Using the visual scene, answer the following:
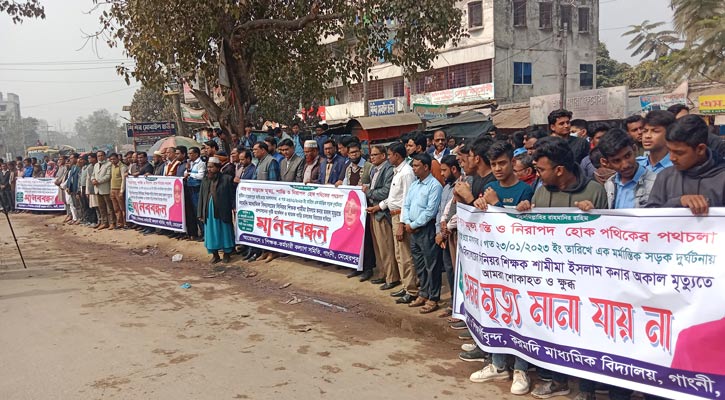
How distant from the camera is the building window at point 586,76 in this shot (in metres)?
32.7

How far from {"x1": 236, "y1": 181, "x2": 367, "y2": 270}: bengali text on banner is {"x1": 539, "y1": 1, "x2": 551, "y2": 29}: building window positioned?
27.2 m

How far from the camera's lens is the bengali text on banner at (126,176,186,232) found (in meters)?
10.8

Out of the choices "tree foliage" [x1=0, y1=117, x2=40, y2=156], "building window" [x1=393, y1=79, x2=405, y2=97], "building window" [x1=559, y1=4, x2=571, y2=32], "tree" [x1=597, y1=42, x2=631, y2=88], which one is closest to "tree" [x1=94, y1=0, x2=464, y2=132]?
"building window" [x1=393, y1=79, x2=405, y2=97]

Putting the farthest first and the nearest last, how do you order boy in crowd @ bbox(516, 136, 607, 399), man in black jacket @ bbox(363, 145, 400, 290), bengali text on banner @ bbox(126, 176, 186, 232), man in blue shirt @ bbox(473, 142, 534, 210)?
bengali text on banner @ bbox(126, 176, 186, 232)
man in black jacket @ bbox(363, 145, 400, 290)
man in blue shirt @ bbox(473, 142, 534, 210)
boy in crowd @ bbox(516, 136, 607, 399)

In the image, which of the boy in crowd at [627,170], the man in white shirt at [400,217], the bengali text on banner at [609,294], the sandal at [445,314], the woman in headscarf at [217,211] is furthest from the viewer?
the woman in headscarf at [217,211]

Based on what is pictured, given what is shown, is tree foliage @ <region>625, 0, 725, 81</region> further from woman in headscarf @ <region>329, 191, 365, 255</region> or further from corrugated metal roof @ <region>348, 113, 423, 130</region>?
woman in headscarf @ <region>329, 191, 365, 255</region>

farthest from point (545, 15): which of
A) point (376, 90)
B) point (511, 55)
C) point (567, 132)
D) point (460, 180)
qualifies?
point (460, 180)

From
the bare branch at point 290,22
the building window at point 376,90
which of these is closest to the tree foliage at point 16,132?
the building window at point 376,90

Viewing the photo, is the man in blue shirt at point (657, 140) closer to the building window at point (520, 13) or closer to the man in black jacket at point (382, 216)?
the man in black jacket at point (382, 216)

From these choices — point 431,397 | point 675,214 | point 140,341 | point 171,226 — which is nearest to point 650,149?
point 675,214

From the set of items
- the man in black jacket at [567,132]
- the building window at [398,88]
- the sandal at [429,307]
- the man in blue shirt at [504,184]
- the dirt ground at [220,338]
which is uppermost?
the building window at [398,88]

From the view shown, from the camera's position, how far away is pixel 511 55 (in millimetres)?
30172

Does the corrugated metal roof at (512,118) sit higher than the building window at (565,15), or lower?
lower

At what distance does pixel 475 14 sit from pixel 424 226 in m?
27.2
